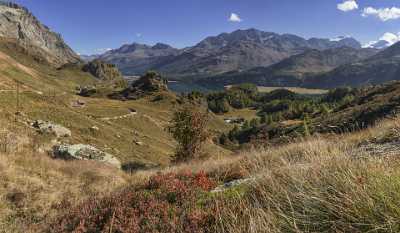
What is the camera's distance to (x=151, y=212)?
5.50m

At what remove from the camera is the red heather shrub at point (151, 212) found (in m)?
4.88

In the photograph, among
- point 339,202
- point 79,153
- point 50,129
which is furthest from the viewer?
point 50,129

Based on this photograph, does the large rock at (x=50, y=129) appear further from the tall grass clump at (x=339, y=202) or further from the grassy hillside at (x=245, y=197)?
the tall grass clump at (x=339, y=202)

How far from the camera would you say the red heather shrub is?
488cm

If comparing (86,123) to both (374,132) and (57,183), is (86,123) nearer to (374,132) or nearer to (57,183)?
(57,183)

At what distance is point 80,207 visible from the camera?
6660mm

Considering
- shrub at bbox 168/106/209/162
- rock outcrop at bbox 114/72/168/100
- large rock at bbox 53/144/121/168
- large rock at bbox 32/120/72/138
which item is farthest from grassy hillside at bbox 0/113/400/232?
rock outcrop at bbox 114/72/168/100

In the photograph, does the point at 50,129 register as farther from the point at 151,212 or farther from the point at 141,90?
the point at 141,90

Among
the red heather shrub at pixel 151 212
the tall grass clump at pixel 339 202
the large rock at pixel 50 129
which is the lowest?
the large rock at pixel 50 129

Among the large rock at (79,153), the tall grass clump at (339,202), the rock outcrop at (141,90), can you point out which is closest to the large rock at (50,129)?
the large rock at (79,153)

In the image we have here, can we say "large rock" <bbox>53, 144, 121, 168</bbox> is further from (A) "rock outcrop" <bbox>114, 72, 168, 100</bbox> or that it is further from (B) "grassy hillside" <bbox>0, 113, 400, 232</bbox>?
(A) "rock outcrop" <bbox>114, 72, 168, 100</bbox>

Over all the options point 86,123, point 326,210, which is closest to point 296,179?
point 326,210

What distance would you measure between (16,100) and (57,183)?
40.4 m

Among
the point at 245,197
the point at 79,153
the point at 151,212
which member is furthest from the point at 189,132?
the point at 245,197
